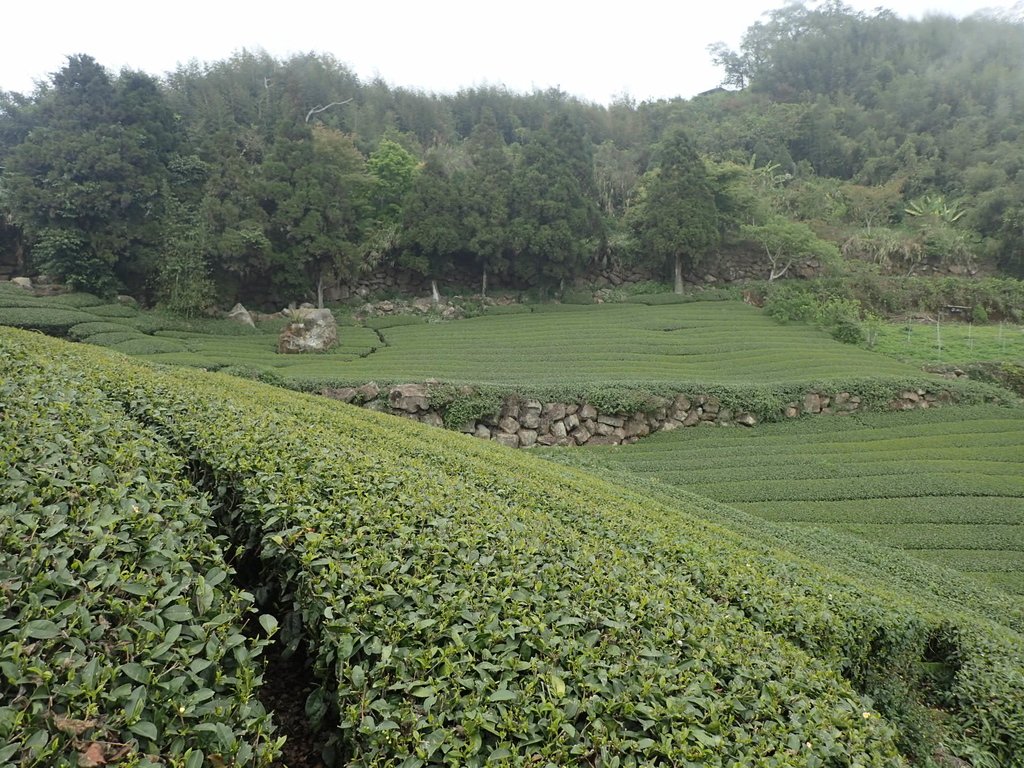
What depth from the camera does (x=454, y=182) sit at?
32031 millimetres

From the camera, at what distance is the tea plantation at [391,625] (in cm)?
199

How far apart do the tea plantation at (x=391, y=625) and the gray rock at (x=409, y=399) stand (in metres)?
9.46

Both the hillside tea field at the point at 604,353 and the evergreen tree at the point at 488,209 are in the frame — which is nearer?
the hillside tea field at the point at 604,353

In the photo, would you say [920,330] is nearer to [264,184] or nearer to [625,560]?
[625,560]

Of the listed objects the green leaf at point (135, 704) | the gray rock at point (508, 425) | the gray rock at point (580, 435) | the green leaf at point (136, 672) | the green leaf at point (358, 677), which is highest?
the green leaf at point (136, 672)

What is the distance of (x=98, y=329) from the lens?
A: 1905cm

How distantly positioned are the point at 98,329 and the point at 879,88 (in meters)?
73.7

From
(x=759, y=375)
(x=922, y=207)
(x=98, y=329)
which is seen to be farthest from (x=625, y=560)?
(x=922, y=207)

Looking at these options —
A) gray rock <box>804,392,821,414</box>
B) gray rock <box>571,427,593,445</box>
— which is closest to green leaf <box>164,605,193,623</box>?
gray rock <box>571,427,593,445</box>

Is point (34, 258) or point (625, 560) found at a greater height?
point (34, 258)

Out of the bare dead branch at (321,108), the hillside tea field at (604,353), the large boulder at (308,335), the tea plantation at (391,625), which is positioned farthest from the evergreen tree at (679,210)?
the tea plantation at (391,625)

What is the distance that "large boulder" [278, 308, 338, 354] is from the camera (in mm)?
21828

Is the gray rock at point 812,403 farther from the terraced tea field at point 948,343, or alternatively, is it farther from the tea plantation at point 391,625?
the tea plantation at point 391,625

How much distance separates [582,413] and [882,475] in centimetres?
725
